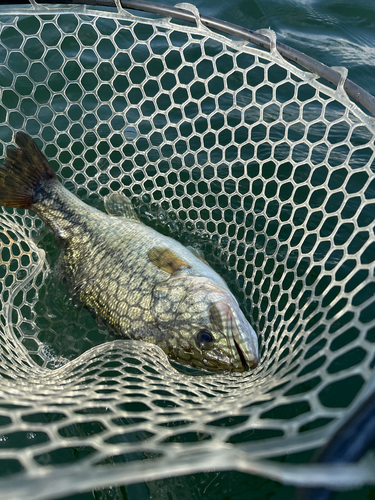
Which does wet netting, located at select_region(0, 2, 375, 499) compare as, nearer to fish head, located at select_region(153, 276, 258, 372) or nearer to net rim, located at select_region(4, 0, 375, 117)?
net rim, located at select_region(4, 0, 375, 117)

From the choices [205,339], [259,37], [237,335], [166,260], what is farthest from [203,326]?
[259,37]

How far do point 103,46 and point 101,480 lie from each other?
6868 mm

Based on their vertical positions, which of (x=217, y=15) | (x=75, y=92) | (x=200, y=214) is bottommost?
(x=200, y=214)

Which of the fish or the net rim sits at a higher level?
the net rim

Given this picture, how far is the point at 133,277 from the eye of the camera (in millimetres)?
3709

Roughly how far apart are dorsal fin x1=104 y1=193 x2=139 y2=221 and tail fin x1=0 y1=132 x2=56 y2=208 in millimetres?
712

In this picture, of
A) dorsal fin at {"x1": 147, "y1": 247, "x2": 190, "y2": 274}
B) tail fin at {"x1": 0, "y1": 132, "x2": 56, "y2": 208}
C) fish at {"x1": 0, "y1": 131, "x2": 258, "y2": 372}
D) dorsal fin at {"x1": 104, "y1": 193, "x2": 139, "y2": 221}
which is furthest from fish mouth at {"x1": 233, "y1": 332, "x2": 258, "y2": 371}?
tail fin at {"x1": 0, "y1": 132, "x2": 56, "y2": 208}

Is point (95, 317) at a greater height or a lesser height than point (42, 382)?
greater

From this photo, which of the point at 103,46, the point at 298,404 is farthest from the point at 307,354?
the point at 103,46

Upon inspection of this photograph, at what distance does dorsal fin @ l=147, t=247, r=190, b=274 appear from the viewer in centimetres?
373

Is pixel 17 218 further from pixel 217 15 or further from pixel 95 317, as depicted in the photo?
pixel 217 15

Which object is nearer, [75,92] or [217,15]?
[75,92]

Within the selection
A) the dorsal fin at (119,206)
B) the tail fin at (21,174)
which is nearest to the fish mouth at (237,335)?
the dorsal fin at (119,206)

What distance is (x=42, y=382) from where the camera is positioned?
308 cm
